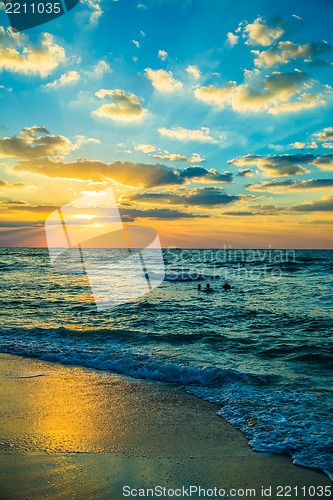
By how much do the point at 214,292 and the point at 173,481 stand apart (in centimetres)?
2151

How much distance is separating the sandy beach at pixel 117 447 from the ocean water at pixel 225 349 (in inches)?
20.8

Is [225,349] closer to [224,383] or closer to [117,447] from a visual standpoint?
[224,383]

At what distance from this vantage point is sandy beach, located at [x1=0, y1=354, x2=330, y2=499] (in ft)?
13.3

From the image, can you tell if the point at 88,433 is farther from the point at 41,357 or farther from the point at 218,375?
the point at 41,357

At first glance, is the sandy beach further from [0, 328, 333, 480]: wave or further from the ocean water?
the ocean water

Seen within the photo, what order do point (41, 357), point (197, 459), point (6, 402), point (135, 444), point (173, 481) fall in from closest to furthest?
point (173, 481) → point (197, 459) → point (135, 444) → point (6, 402) → point (41, 357)

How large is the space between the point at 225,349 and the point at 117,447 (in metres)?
6.39

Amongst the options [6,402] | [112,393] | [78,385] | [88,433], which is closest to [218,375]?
[112,393]

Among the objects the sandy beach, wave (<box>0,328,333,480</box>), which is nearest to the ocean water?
wave (<box>0,328,333,480</box>)

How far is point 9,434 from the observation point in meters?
5.14

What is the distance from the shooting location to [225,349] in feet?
35.0

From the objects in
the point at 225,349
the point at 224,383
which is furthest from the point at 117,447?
the point at 225,349

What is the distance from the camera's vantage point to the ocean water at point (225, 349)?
5.98 m

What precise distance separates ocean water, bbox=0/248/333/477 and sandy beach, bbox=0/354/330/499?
529 millimetres
